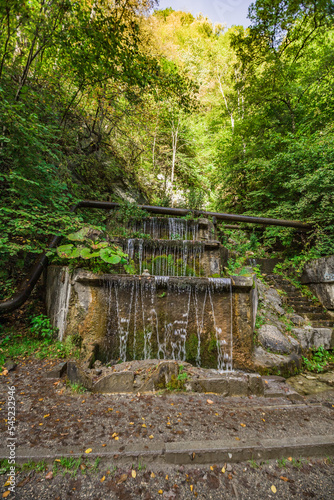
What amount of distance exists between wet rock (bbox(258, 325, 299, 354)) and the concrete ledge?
8.29ft

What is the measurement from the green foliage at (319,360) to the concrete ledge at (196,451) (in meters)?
3.04

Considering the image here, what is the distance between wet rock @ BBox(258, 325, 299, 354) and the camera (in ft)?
14.1

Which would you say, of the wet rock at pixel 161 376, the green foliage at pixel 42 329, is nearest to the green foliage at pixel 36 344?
the green foliage at pixel 42 329

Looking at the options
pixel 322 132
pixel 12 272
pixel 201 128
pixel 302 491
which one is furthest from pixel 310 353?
pixel 201 128

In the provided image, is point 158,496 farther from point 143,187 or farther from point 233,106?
point 233,106

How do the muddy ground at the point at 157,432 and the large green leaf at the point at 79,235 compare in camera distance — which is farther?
the large green leaf at the point at 79,235

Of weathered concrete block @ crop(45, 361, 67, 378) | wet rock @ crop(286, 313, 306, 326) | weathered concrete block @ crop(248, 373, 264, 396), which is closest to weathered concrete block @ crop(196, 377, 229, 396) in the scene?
weathered concrete block @ crop(248, 373, 264, 396)

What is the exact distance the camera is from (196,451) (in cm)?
171

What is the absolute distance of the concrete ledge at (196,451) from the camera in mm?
1643

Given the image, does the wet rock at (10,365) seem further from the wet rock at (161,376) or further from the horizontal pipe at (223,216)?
the horizontal pipe at (223,216)

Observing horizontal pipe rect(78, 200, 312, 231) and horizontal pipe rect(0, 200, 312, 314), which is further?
horizontal pipe rect(78, 200, 312, 231)

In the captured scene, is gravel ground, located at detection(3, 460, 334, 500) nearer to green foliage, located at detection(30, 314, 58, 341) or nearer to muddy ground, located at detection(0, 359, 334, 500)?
muddy ground, located at detection(0, 359, 334, 500)

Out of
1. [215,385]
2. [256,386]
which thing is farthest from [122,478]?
[256,386]

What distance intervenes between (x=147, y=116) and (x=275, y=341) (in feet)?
29.5
